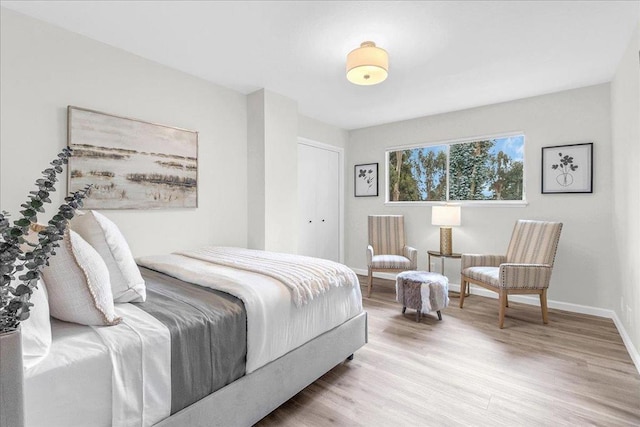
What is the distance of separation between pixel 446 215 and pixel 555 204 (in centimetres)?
117

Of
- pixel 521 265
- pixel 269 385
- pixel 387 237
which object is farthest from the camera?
pixel 387 237

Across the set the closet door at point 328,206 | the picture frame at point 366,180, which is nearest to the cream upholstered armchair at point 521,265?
the picture frame at point 366,180

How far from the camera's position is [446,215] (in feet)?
13.4

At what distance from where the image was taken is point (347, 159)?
17.8ft

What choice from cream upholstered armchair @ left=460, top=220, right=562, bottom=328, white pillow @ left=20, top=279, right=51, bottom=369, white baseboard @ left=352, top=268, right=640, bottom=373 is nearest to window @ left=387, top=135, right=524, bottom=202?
cream upholstered armchair @ left=460, top=220, right=562, bottom=328

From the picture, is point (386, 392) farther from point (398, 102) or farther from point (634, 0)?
point (398, 102)

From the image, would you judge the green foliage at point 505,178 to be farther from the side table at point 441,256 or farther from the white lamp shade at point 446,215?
the side table at point 441,256

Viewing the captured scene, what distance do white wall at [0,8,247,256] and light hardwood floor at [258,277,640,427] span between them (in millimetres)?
1987

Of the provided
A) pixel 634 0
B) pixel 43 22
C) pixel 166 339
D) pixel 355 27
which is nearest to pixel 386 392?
pixel 166 339

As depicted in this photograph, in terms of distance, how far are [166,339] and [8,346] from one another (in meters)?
0.54

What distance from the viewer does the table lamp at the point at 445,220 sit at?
4.05 metres

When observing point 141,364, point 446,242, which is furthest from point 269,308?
point 446,242

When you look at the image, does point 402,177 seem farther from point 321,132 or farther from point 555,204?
point 555,204

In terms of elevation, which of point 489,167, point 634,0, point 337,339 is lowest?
point 337,339
